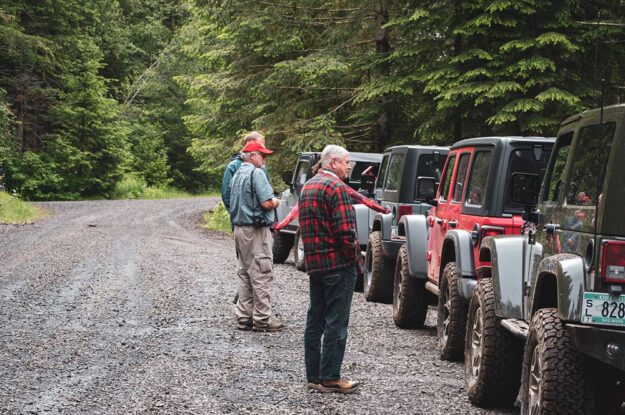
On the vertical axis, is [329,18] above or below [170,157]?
above

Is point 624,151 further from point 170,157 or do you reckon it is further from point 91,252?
point 170,157

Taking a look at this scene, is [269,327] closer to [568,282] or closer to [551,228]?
[551,228]

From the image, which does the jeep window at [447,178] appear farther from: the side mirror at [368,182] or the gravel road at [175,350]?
the side mirror at [368,182]

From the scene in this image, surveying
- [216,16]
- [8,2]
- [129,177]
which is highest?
[8,2]

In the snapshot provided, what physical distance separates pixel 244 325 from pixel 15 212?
21.4 m

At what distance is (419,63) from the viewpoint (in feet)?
67.1

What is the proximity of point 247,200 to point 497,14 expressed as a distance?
8833mm

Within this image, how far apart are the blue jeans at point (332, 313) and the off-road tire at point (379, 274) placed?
5290mm

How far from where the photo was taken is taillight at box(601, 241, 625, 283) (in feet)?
15.8

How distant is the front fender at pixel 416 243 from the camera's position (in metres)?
10.5

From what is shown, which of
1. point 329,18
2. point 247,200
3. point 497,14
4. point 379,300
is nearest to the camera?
point 247,200

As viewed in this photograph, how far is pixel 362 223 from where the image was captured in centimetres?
1454

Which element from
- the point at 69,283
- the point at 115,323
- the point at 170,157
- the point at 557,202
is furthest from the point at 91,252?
the point at 170,157

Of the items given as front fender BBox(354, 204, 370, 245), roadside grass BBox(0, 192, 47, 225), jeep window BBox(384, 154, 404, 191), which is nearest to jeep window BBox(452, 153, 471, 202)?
jeep window BBox(384, 154, 404, 191)
